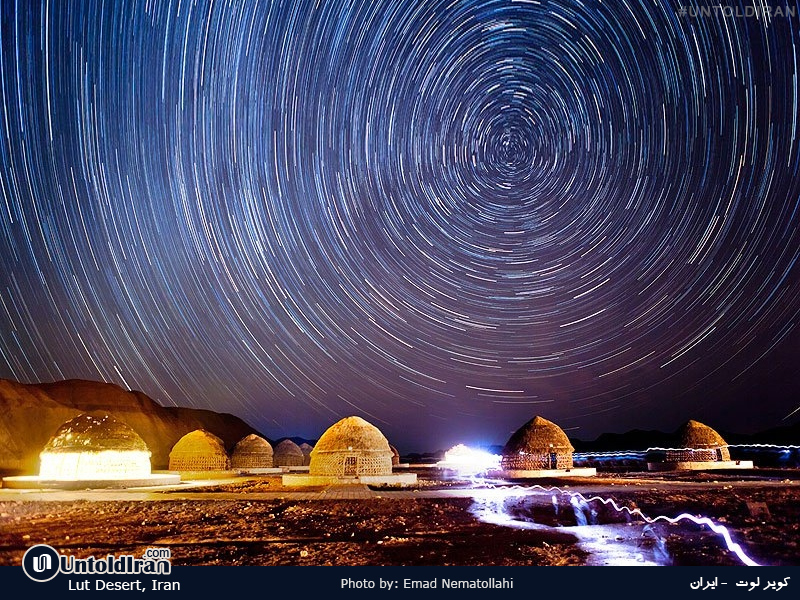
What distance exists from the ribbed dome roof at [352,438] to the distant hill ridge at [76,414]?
34591mm

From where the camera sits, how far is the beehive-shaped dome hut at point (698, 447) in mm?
51375

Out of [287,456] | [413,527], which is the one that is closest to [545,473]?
[413,527]

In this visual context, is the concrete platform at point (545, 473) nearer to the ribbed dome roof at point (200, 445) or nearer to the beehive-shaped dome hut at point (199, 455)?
the beehive-shaped dome hut at point (199, 455)

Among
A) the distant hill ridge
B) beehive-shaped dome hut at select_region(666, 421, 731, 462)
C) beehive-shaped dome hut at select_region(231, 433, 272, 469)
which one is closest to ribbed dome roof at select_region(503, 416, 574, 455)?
beehive-shaped dome hut at select_region(666, 421, 731, 462)

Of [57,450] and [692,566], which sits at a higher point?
[57,450]

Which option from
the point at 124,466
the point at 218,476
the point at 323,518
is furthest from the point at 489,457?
the point at 323,518

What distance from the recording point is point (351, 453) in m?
38.1

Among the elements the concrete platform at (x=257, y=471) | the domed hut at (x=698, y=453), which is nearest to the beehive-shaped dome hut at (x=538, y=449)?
the domed hut at (x=698, y=453)

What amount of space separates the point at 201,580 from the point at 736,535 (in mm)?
11198

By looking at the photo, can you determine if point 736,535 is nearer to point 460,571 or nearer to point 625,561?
point 625,561

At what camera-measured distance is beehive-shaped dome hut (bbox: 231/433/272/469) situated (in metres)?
55.4

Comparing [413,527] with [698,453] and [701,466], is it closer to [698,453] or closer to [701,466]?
[701,466]

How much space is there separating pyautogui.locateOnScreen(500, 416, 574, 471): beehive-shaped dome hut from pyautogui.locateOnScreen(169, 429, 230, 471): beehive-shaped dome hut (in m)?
19.8

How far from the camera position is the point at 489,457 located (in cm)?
7481
